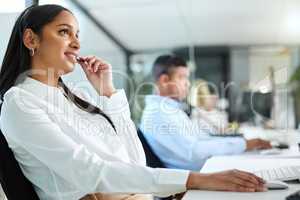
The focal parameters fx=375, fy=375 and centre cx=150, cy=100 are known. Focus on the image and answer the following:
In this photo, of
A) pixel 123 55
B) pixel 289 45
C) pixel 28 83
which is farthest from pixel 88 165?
pixel 289 45

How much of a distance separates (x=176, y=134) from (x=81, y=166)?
1137 mm

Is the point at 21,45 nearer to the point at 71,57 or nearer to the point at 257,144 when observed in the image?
the point at 71,57

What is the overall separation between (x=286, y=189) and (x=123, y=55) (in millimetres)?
4087

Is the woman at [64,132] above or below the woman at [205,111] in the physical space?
above

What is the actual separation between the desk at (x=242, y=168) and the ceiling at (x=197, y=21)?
7.89 ft

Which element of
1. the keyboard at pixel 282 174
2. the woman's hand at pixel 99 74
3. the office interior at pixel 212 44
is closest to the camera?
the keyboard at pixel 282 174

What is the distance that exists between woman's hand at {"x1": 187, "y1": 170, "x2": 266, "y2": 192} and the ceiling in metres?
2.95

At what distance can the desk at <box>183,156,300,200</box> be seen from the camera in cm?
101

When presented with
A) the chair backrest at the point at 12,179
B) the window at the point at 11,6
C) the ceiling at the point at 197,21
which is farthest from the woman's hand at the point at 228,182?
the ceiling at the point at 197,21

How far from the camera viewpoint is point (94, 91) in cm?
168

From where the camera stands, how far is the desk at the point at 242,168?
1.01 metres

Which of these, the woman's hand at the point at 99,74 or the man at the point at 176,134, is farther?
the man at the point at 176,134

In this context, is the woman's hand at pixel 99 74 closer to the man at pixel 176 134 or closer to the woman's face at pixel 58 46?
the woman's face at pixel 58 46

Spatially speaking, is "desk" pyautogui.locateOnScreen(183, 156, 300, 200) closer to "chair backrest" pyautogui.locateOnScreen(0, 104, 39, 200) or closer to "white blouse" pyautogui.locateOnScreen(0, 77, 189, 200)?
"white blouse" pyautogui.locateOnScreen(0, 77, 189, 200)
